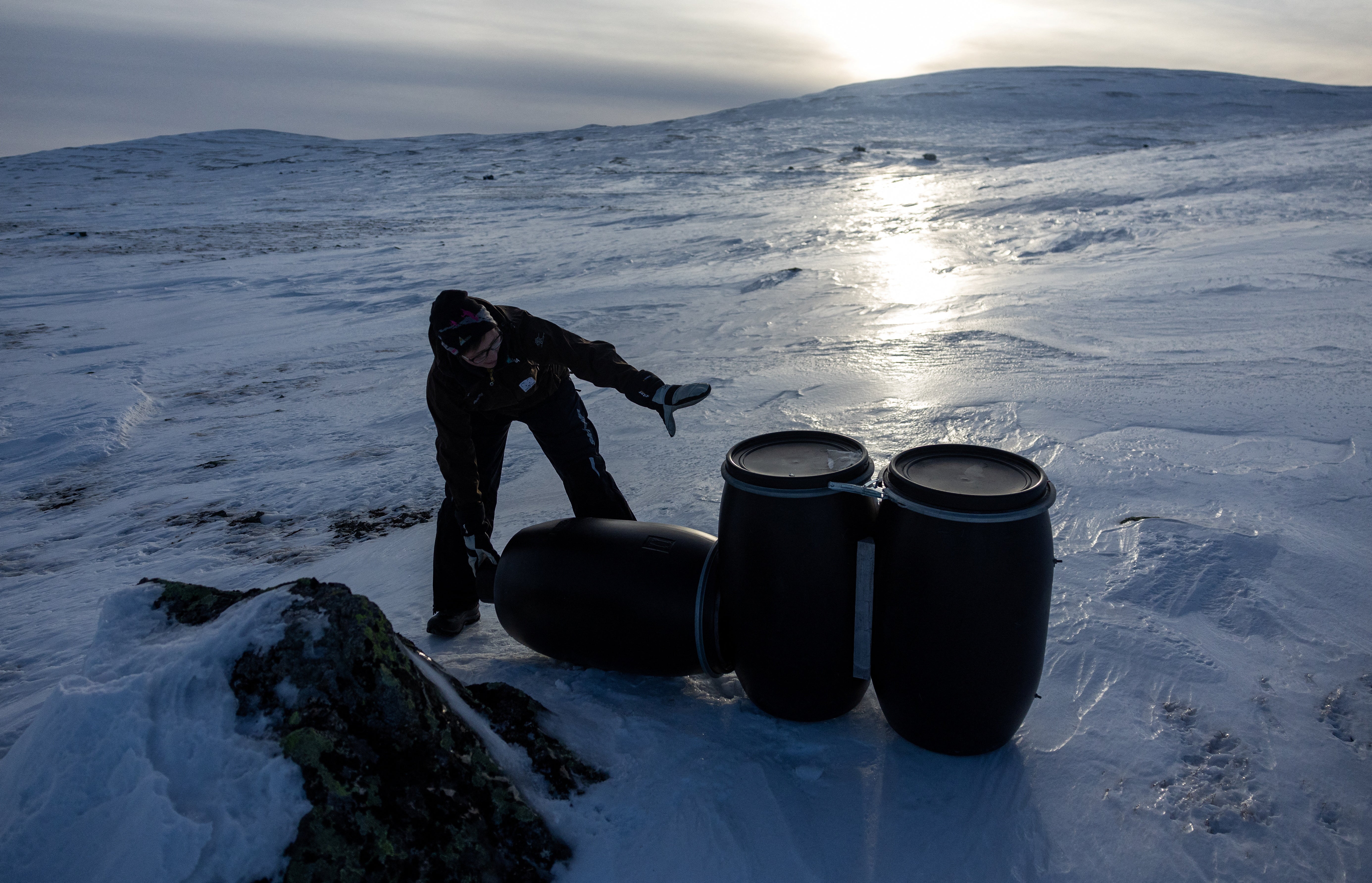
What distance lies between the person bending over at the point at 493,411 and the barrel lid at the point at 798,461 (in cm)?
29

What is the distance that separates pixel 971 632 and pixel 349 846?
59.9 inches

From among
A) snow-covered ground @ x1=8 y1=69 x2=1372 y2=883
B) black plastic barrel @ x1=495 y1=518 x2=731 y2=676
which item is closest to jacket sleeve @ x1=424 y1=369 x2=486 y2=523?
black plastic barrel @ x1=495 y1=518 x2=731 y2=676

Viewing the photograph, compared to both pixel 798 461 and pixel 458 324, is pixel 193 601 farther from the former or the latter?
pixel 798 461

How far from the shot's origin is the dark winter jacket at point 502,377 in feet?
9.27

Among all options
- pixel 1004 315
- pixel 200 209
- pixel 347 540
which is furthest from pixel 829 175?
pixel 347 540

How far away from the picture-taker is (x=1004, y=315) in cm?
702

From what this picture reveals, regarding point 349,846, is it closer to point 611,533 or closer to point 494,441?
point 611,533

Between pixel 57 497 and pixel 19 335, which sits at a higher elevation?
pixel 19 335

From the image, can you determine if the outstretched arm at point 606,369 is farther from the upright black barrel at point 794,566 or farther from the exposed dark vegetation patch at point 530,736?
the exposed dark vegetation patch at point 530,736

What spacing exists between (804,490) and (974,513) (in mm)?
431

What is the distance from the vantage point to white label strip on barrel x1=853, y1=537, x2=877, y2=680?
2150 mm

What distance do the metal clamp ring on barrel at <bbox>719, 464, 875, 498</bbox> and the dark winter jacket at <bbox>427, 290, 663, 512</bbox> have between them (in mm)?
757

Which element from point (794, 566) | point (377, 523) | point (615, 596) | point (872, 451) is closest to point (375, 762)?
point (615, 596)

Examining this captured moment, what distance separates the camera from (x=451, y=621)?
3.15 meters
